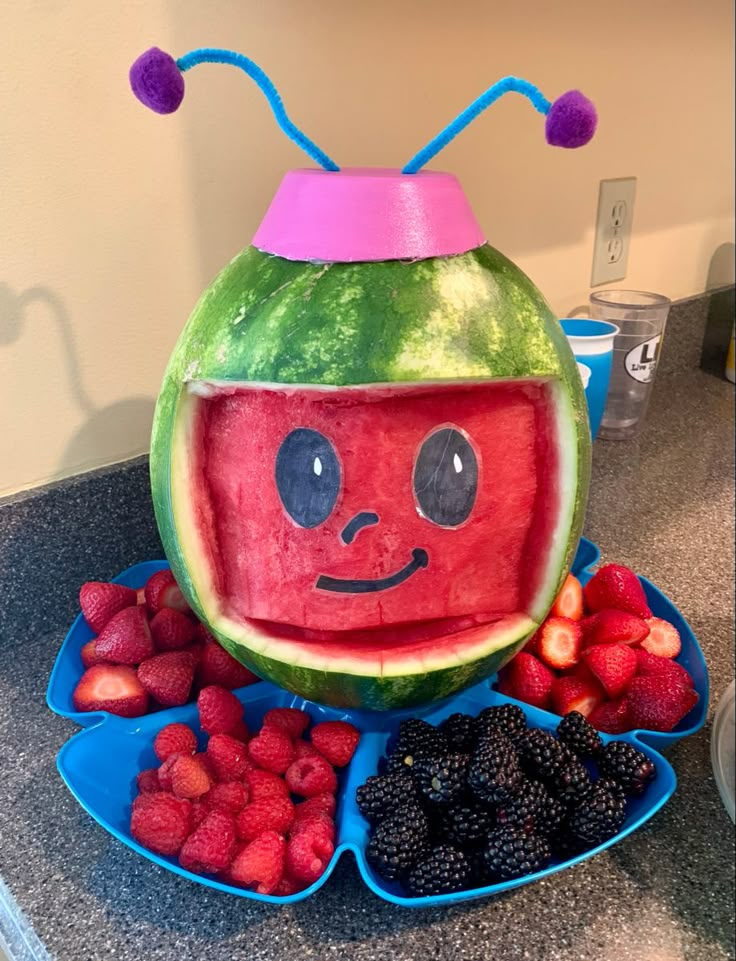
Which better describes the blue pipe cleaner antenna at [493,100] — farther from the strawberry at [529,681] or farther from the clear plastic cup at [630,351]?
the clear plastic cup at [630,351]

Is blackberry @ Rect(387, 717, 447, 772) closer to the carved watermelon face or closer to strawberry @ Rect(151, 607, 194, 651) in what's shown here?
the carved watermelon face

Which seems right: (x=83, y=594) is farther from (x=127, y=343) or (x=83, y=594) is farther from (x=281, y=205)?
(x=281, y=205)

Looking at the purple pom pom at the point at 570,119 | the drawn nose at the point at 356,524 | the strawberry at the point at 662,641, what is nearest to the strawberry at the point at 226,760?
the drawn nose at the point at 356,524

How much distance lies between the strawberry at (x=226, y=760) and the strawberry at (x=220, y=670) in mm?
102

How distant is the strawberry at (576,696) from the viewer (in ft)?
2.34

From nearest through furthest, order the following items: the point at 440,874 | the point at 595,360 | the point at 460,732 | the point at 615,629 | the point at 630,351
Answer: the point at 440,874 → the point at 460,732 → the point at 615,629 → the point at 595,360 → the point at 630,351

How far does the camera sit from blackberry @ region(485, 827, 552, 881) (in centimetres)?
54

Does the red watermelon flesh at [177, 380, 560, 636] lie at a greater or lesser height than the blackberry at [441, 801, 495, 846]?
greater

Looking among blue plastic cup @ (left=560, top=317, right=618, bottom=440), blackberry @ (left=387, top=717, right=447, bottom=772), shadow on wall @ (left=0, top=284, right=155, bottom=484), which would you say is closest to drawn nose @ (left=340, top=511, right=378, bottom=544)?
blackberry @ (left=387, top=717, right=447, bottom=772)

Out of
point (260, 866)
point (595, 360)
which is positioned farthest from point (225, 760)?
point (595, 360)

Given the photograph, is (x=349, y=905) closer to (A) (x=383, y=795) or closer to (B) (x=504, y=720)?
(A) (x=383, y=795)

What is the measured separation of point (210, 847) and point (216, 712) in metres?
0.13

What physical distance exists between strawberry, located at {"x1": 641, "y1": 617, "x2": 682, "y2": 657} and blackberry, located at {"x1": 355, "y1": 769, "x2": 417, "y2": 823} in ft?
1.02

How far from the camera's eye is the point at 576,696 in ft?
2.34
